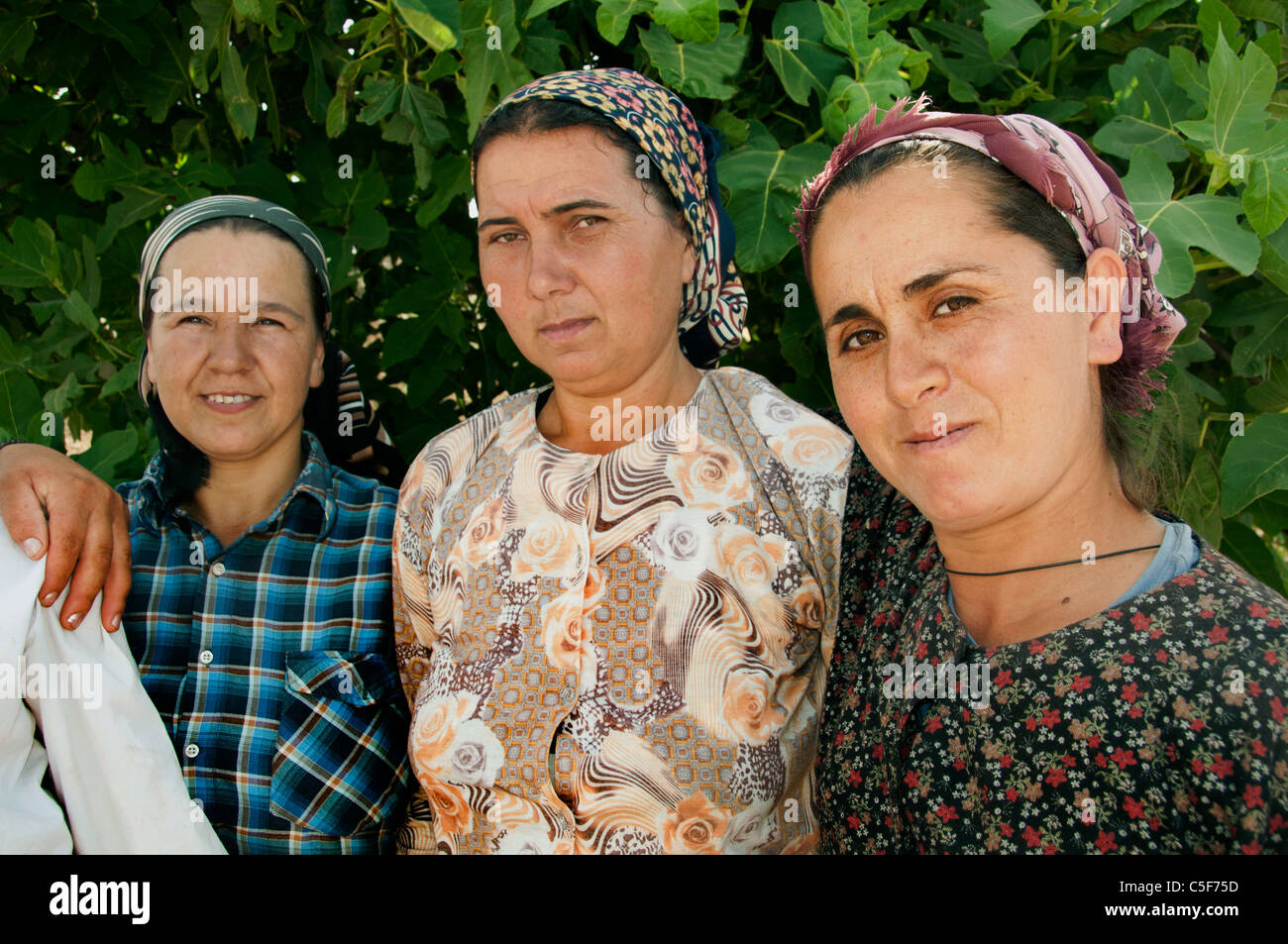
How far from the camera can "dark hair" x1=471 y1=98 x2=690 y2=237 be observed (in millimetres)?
2232

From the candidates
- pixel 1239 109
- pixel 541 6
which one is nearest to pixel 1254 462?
pixel 1239 109

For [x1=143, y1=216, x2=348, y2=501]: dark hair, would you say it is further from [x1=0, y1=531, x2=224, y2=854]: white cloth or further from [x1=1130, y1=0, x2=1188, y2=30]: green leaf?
[x1=1130, y1=0, x2=1188, y2=30]: green leaf

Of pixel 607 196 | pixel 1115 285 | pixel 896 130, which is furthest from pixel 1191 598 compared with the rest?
pixel 607 196

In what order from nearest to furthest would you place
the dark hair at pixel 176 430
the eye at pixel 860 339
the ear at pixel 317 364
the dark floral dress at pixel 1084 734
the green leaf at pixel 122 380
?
the dark floral dress at pixel 1084 734
the eye at pixel 860 339
the dark hair at pixel 176 430
the ear at pixel 317 364
the green leaf at pixel 122 380

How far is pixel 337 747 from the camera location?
7.98 feet

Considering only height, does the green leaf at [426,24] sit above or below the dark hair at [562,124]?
above

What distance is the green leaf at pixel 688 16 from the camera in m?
2.38

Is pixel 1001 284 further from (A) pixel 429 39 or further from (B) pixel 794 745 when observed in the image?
(A) pixel 429 39

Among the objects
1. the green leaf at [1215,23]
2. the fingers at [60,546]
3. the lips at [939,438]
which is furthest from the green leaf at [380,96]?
the green leaf at [1215,23]

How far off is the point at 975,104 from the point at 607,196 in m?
1.27

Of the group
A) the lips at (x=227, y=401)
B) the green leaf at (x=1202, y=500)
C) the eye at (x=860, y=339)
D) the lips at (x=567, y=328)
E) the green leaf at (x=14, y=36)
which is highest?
the green leaf at (x=14, y=36)

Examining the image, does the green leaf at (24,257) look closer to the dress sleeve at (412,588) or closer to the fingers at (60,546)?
the fingers at (60,546)

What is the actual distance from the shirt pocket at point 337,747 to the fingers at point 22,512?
60 cm

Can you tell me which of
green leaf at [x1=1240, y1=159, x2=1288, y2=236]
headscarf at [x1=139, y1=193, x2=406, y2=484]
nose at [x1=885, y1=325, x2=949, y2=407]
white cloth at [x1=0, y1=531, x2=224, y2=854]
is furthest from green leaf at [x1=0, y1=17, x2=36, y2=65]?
green leaf at [x1=1240, y1=159, x2=1288, y2=236]
